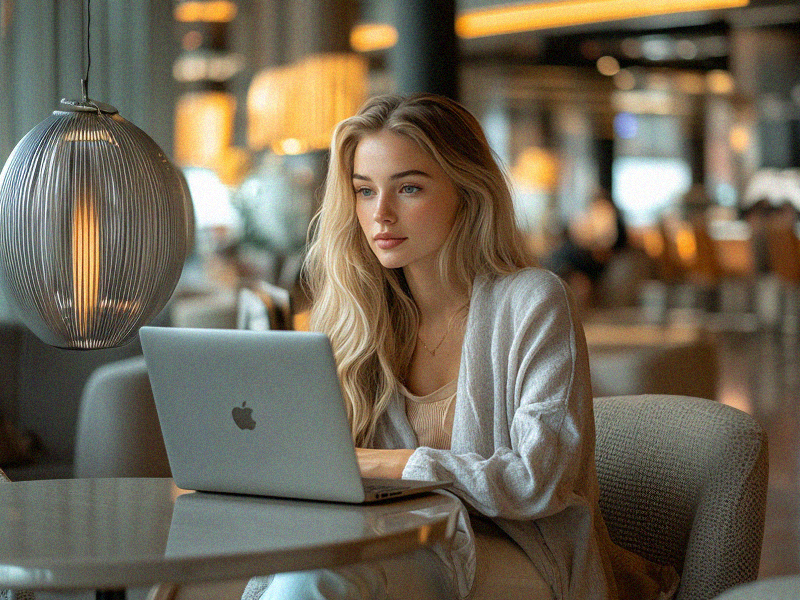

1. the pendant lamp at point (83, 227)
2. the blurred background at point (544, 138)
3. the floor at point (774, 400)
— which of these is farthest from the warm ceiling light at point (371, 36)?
the pendant lamp at point (83, 227)

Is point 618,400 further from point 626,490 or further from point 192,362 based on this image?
point 192,362

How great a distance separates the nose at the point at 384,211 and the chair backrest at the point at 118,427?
1.47 m

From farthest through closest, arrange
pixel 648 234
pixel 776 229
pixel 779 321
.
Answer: pixel 648 234 < pixel 779 321 < pixel 776 229

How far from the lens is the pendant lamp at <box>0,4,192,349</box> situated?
5.38ft

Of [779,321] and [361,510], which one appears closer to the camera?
[361,510]

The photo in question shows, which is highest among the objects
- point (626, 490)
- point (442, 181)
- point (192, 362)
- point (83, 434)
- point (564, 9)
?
point (564, 9)

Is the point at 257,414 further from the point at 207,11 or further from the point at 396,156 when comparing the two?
the point at 207,11

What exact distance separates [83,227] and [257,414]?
0.46 metres

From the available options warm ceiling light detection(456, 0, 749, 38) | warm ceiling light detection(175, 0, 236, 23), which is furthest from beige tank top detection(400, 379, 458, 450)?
warm ceiling light detection(175, 0, 236, 23)

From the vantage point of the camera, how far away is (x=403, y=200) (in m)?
1.98

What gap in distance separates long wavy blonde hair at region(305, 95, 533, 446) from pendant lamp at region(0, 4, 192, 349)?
0.46m

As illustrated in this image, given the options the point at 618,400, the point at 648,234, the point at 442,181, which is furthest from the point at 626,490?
the point at 648,234

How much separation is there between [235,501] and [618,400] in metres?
0.87

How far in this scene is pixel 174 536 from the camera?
4.38ft
